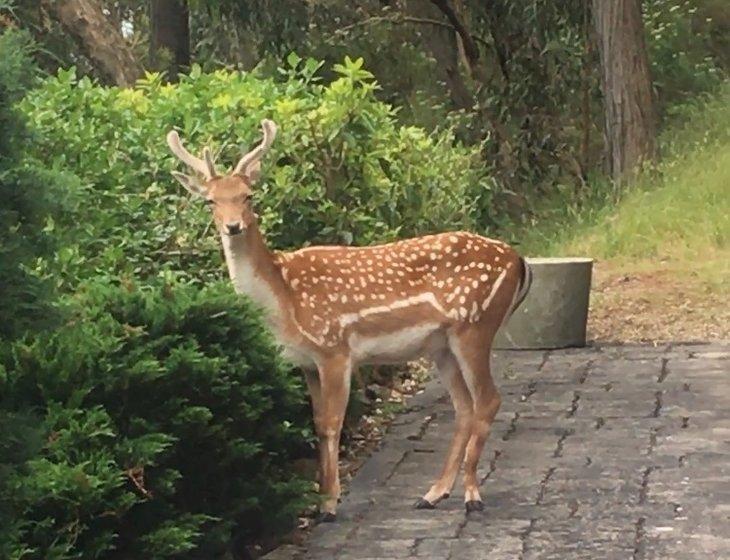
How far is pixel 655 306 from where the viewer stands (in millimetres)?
13211

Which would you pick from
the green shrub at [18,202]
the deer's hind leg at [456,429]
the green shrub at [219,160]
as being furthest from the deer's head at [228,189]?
the green shrub at [18,202]

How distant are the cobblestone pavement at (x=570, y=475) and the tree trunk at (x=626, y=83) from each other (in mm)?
7551

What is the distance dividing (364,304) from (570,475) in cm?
134

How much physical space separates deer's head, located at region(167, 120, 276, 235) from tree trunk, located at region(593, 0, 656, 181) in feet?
37.0

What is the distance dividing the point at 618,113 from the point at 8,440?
14015 mm

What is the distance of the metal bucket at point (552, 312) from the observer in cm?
1209

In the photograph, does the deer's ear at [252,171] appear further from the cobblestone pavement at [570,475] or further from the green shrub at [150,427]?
the cobblestone pavement at [570,475]

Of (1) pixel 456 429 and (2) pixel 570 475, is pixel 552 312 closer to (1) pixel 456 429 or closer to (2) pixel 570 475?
(2) pixel 570 475

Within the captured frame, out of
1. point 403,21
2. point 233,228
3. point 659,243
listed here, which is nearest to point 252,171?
point 233,228

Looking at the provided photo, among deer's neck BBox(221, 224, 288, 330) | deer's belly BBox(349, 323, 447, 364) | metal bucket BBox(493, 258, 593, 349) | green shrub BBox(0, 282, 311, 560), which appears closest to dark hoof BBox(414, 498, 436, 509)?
deer's belly BBox(349, 323, 447, 364)

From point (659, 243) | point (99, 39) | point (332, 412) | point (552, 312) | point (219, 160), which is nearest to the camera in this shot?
point (332, 412)

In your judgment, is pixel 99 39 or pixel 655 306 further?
pixel 99 39

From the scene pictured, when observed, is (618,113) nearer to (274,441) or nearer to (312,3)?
(312,3)

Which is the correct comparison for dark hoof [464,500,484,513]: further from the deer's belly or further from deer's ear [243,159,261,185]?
deer's ear [243,159,261,185]
